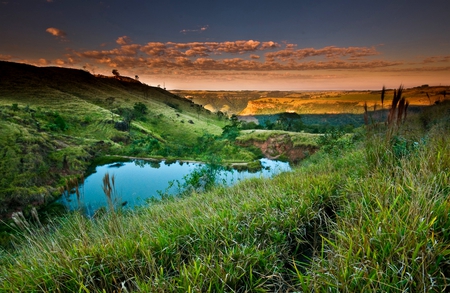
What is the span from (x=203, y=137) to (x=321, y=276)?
66.2m

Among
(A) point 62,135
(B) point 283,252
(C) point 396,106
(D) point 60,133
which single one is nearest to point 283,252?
(B) point 283,252

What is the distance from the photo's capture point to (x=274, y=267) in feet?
6.91

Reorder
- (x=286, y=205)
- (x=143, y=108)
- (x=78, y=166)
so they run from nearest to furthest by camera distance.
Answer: (x=286, y=205)
(x=78, y=166)
(x=143, y=108)

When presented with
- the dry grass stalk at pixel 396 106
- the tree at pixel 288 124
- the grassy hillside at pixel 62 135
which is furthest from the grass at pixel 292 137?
the dry grass stalk at pixel 396 106

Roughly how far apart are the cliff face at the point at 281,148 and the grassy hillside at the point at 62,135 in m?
3.84

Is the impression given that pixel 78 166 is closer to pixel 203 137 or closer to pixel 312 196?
pixel 203 137

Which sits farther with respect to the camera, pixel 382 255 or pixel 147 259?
pixel 147 259

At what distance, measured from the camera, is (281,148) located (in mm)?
48031

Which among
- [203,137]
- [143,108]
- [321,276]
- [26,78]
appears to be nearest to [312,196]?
[321,276]

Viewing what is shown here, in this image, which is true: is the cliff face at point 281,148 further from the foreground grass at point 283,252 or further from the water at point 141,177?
the foreground grass at point 283,252

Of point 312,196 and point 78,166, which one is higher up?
point 312,196

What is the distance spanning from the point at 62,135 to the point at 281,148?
4546cm

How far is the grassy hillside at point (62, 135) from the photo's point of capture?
26.7 m

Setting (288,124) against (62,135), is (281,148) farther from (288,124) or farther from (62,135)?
(62,135)
